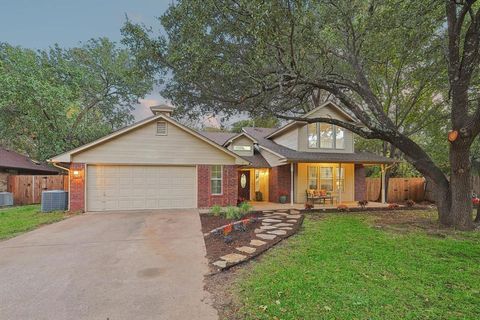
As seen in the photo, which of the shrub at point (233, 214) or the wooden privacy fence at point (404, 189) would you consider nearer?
the shrub at point (233, 214)

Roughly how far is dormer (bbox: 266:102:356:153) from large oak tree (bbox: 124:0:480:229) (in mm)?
4450

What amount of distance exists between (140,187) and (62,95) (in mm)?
9384

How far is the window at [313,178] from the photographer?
1469cm

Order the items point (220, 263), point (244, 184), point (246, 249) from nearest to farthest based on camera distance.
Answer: point (220, 263) → point (246, 249) → point (244, 184)

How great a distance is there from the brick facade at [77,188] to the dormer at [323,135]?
36.0 feet

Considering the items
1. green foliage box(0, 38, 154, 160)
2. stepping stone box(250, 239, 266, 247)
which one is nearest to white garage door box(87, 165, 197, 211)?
green foliage box(0, 38, 154, 160)

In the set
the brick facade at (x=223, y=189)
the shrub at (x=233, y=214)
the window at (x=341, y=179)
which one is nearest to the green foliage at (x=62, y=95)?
the brick facade at (x=223, y=189)

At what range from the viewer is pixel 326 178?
48.9 ft

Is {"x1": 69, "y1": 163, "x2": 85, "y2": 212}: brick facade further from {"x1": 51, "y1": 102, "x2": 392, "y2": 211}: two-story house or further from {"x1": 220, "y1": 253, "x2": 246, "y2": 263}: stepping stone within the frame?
{"x1": 220, "y1": 253, "x2": 246, "y2": 263}: stepping stone

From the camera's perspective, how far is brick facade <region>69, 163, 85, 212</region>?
11.4m

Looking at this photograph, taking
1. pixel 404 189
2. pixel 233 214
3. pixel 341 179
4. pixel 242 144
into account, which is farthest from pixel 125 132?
pixel 404 189

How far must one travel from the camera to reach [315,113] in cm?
1454

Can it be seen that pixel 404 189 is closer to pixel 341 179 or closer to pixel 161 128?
pixel 341 179

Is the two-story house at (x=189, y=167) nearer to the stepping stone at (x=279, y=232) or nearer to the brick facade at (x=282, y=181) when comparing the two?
the brick facade at (x=282, y=181)
